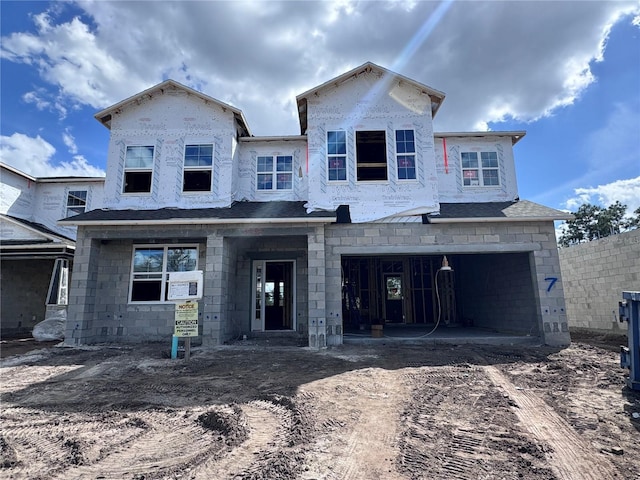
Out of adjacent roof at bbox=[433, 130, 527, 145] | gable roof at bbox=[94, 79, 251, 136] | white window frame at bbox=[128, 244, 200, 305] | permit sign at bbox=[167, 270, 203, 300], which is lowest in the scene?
permit sign at bbox=[167, 270, 203, 300]

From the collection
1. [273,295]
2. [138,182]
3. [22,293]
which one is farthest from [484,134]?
[22,293]

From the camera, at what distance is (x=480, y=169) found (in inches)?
508

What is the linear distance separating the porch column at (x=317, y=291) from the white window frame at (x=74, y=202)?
11975 mm

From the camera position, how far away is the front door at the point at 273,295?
42.9 ft

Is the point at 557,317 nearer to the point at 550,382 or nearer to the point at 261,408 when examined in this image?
the point at 550,382

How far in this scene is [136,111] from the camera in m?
12.5

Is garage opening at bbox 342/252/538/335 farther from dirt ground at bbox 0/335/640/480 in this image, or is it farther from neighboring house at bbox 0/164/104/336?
neighboring house at bbox 0/164/104/336

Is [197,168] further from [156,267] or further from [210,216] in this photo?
[156,267]

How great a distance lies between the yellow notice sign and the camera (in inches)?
345

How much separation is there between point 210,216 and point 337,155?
443 centimetres

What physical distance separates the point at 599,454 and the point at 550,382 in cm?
310

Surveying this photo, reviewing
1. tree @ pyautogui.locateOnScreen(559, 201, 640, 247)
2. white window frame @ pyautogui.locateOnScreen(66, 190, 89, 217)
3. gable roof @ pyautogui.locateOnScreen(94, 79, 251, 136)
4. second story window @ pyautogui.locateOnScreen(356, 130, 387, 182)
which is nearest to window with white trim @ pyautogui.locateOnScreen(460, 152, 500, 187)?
second story window @ pyautogui.locateOnScreen(356, 130, 387, 182)

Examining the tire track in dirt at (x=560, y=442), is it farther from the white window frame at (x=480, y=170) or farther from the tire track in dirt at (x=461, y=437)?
the white window frame at (x=480, y=170)

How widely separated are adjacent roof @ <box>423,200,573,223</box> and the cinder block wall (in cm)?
241
